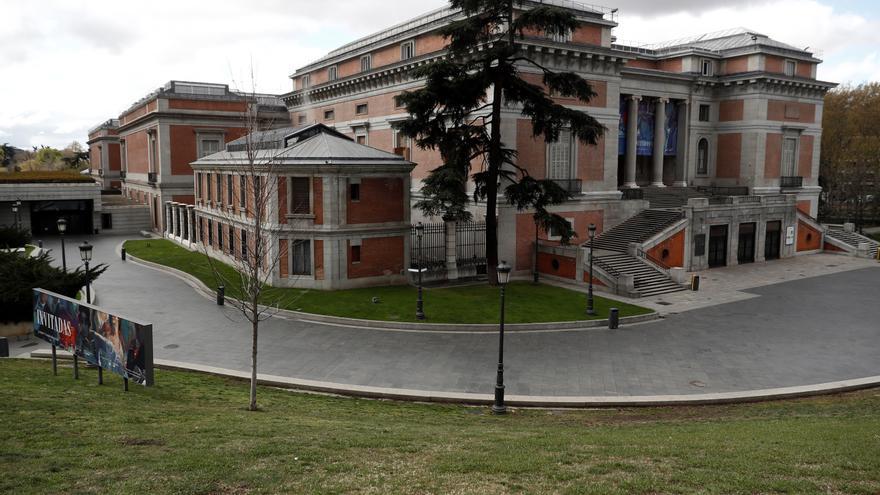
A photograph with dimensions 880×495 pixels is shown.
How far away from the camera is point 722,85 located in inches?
1914

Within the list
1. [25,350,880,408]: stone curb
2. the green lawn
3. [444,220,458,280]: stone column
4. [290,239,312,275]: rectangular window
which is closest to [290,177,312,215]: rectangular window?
[290,239,312,275]: rectangular window

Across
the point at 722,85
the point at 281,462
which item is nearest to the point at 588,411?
the point at 281,462

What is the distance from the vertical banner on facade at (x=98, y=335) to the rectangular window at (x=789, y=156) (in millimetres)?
49233

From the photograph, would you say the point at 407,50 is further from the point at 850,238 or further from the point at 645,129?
the point at 850,238

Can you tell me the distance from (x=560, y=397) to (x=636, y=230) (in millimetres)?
22587

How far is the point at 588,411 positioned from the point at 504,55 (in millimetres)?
17147

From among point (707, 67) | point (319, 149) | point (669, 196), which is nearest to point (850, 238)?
point (669, 196)

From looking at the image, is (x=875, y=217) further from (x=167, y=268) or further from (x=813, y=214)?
(x=167, y=268)

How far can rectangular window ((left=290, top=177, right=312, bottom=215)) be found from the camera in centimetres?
2956

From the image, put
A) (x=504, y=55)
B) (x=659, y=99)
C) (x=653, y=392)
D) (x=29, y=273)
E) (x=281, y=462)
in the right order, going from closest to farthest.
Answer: (x=281, y=462)
(x=653, y=392)
(x=29, y=273)
(x=504, y=55)
(x=659, y=99)

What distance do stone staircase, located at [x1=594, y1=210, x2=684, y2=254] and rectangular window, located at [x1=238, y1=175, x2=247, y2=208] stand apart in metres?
19.8

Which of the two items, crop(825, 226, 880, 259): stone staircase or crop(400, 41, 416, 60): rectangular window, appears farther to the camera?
crop(825, 226, 880, 259): stone staircase

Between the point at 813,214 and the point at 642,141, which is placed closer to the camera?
the point at 642,141

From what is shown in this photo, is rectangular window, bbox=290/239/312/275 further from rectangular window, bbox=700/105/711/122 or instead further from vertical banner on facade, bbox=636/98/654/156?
rectangular window, bbox=700/105/711/122
